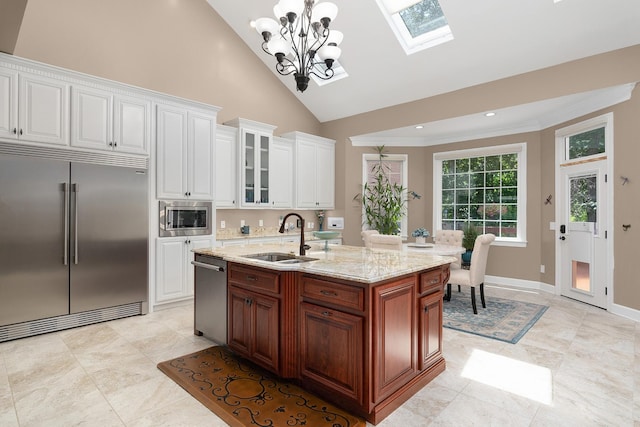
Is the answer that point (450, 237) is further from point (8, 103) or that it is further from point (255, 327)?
point (8, 103)

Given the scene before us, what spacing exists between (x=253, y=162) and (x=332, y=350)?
383cm

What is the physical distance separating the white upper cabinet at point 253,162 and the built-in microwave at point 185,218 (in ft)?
2.35

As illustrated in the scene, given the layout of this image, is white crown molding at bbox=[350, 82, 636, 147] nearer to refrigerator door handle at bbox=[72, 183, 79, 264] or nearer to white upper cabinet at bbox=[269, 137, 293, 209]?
white upper cabinet at bbox=[269, 137, 293, 209]

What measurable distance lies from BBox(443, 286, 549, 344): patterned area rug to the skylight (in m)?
3.52

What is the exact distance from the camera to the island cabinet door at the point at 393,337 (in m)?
1.99

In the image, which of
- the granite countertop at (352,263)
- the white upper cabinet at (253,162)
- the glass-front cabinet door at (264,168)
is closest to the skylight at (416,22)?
the white upper cabinet at (253,162)

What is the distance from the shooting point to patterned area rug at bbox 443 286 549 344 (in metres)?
3.52

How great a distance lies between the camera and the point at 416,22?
15.0 ft

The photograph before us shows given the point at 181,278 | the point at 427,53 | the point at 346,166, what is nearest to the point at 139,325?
the point at 181,278

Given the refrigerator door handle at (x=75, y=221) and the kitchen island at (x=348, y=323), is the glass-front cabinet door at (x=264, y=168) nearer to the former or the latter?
Answer: the refrigerator door handle at (x=75, y=221)

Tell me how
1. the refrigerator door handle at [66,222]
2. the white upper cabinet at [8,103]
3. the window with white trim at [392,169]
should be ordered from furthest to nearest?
the window with white trim at [392,169], the refrigerator door handle at [66,222], the white upper cabinet at [8,103]

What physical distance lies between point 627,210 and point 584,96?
151cm

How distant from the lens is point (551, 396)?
2301 mm

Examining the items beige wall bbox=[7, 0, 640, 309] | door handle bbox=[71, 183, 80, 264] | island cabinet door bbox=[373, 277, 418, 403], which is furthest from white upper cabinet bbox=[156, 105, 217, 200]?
island cabinet door bbox=[373, 277, 418, 403]
